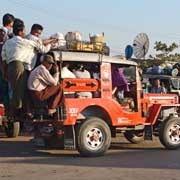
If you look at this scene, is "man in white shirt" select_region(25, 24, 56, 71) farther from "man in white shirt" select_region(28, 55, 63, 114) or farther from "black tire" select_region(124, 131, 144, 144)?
"black tire" select_region(124, 131, 144, 144)

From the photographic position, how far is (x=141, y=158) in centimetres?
1119

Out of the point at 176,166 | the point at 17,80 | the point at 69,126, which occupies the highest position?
the point at 17,80

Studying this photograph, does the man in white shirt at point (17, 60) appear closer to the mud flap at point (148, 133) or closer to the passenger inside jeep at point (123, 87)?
the passenger inside jeep at point (123, 87)

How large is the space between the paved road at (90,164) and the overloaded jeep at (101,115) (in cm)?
38

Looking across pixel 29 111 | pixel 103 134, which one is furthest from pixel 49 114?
pixel 103 134

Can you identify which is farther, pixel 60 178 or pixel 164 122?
pixel 164 122

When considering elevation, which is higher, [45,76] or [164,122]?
[45,76]

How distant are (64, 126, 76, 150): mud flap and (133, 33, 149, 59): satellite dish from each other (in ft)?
24.6

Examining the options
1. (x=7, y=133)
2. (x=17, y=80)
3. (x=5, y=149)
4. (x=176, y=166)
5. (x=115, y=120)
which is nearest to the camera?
(x=176, y=166)

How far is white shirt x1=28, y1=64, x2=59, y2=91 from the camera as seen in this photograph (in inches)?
438

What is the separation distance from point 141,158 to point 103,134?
3.31 feet

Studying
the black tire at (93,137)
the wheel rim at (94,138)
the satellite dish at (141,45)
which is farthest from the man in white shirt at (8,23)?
the satellite dish at (141,45)

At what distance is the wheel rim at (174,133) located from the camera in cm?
1285

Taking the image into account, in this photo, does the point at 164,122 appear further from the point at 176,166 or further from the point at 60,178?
the point at 60,178
